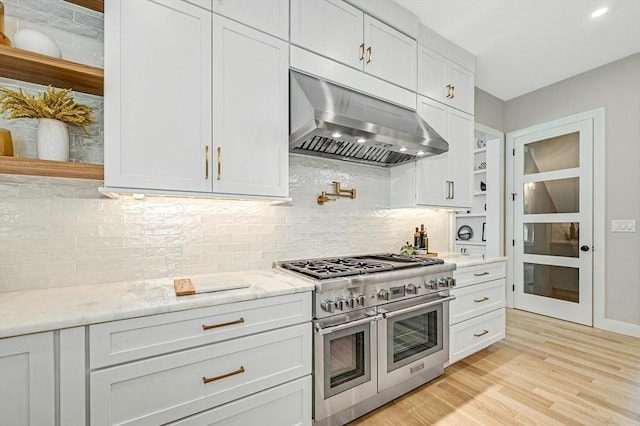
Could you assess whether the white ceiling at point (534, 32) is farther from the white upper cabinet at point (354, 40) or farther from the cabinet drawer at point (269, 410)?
the cabinet drawer at point (269, 410)

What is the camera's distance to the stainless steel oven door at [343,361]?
1.58 metres

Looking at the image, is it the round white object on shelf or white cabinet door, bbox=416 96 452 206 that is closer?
the round white object on shelf

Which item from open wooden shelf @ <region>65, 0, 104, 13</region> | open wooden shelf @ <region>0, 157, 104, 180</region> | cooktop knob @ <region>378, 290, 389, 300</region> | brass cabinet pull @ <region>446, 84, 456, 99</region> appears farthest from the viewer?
brass cabinet pull @ <region>446, 84, 456, 99</region>

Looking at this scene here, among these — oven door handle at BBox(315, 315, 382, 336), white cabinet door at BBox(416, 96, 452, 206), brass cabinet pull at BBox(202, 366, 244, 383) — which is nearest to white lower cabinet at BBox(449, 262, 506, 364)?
white cabinet door at BBox(416, 96, 452, 206)

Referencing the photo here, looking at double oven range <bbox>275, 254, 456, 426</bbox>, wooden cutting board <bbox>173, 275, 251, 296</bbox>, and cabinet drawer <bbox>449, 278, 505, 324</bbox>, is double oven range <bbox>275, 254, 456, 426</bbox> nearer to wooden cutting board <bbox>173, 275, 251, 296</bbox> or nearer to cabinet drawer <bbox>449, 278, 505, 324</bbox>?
cabinet drawer <bbox>449, 278, 505, 324</bbox>

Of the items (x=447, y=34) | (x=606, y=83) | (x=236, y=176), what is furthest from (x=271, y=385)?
(x=606, y=83)

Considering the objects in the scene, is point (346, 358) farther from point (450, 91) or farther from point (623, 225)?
point (623, 225)

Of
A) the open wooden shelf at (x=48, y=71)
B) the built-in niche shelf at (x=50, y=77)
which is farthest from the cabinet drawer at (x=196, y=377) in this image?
the open wooden shelf at (x=48, y=71)

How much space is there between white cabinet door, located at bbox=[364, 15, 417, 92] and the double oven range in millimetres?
1480

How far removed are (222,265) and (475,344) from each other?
225cm

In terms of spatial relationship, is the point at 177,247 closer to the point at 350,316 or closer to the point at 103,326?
the point at 103,326

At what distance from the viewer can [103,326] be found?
108 cm

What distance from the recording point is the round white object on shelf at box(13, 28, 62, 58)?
1281mm

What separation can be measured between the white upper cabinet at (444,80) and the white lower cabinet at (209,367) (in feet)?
7.11
